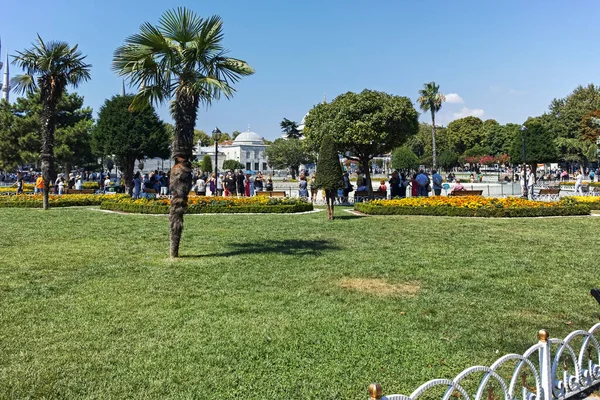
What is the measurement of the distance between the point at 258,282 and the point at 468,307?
279 cm

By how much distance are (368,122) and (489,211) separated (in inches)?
419

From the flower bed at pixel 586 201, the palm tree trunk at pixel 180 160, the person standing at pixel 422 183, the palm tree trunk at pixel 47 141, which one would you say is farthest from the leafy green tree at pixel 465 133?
the palm tree trunk at pixel 180 160

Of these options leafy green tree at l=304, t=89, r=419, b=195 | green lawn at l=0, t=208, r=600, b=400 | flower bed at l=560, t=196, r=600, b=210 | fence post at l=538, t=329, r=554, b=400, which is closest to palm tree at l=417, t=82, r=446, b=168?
leafy green tree at l=304, t=89, r=419, b=195

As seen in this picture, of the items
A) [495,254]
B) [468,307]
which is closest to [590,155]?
[495,254]

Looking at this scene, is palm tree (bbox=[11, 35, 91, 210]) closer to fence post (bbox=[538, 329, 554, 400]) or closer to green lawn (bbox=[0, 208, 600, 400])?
green lawn (bbox=[0, 208, 600, 400])

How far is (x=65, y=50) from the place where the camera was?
55.1ft

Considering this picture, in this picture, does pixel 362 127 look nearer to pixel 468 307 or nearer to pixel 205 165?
pixel 468 307

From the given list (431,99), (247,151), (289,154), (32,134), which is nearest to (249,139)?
(247,151)

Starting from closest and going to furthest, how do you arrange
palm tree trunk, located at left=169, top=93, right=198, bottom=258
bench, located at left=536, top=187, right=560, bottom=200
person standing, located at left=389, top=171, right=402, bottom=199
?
palm tree trunk, located at left=169, top=93, right=198, bottom=258, person standing, located at left=389, top=171, right=402, bottom=199, bench, located at left=536, top=187, right=560, bottom=200

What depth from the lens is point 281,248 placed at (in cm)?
926

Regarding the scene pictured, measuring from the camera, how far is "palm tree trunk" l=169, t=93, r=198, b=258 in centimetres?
812

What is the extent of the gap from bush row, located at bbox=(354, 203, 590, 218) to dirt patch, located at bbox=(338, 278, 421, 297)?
8927 mm

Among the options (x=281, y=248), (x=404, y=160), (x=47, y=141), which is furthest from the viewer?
(x=404, y=160)

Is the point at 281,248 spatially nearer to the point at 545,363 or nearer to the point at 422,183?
the point at 545,363
